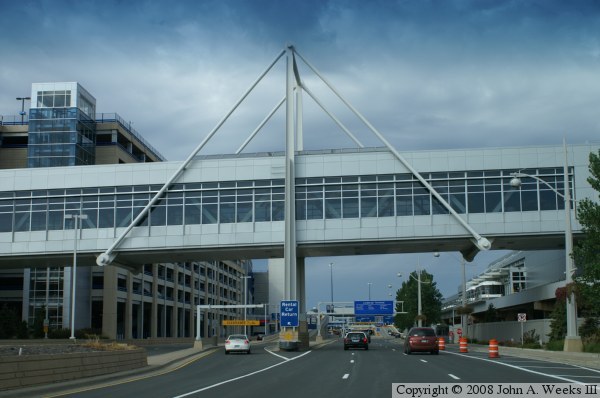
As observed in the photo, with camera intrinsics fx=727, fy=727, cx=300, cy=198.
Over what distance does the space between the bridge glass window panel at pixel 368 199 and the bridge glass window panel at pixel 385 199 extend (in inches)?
10.2

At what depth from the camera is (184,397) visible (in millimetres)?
17031

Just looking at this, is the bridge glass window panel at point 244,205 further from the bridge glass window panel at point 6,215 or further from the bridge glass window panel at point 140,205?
the bridge glass window panel at point 6,215

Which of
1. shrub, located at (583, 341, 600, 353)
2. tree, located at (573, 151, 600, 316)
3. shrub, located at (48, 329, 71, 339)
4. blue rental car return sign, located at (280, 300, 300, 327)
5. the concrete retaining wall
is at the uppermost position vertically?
tree, located at (573, 151, 600, 316)

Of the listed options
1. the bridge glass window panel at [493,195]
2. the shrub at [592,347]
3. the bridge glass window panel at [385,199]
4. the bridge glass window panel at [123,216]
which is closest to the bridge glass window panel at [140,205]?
the bridge glass window panel at [123,216]

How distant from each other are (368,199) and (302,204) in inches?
172

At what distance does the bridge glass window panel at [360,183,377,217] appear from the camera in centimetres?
4706

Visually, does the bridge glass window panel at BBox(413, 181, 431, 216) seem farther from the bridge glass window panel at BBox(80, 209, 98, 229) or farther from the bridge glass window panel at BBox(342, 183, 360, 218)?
the bridge glass window panel at BBox(80, 209, 98, 229)

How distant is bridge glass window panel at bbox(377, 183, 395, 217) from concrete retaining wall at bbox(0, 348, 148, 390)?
23.9 metres

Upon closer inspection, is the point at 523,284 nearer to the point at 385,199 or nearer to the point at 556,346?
the point at 385,199

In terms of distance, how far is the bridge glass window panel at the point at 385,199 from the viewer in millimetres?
46906

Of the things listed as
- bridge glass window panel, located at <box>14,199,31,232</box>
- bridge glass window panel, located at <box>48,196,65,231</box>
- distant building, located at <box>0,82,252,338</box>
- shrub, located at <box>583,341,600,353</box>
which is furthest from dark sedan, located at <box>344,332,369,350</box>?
distant building, located at <box>0,82,252,338</box>

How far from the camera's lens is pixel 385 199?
4719 centimetres

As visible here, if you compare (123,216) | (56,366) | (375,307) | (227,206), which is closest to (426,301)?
(375,307)

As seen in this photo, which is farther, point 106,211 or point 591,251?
point 106,211
